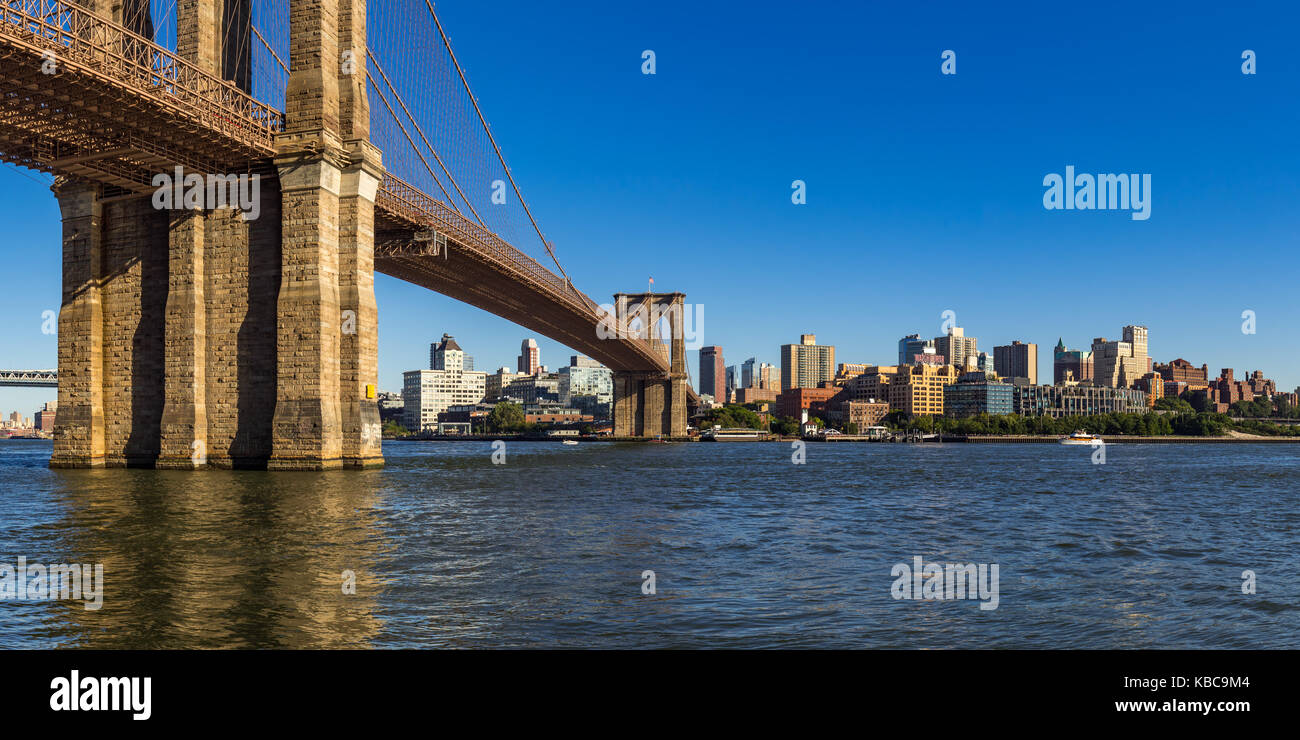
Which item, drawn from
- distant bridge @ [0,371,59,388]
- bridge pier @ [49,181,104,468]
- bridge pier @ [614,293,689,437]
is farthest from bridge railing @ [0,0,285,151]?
distant bridge @ [0,371,59,388]

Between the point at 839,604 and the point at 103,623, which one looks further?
the point at 839,604

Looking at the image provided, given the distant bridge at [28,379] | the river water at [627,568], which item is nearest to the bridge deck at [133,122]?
the river water at [627,568]

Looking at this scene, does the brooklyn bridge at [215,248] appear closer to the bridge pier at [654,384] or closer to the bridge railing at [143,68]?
the bridge railing at [143,68]

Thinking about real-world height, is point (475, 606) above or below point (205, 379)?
below

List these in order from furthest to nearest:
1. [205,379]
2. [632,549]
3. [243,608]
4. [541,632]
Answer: [205,379]
[632,549]
[243,608]
[541,632]
